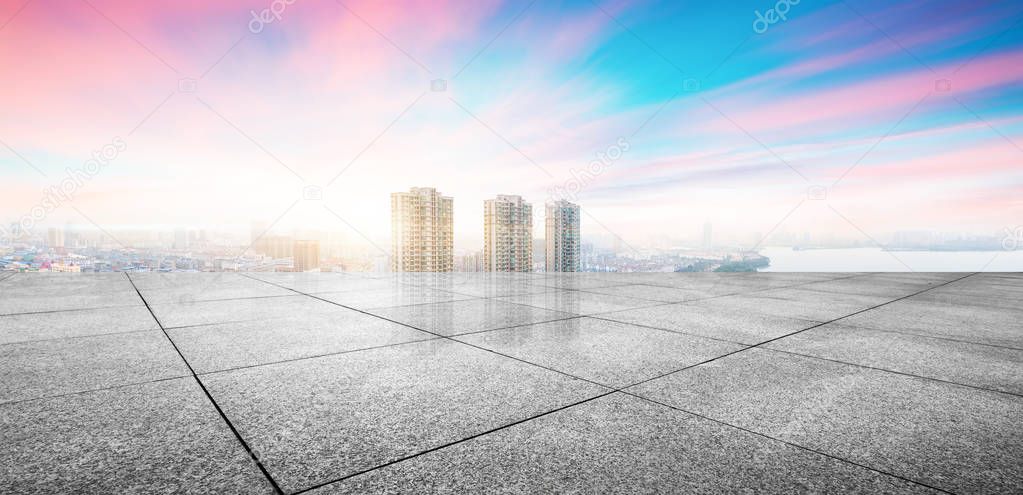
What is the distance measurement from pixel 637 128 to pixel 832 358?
36.1 feet

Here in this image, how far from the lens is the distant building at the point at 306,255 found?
14.1 meters

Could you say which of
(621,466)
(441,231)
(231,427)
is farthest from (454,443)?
(441,231)

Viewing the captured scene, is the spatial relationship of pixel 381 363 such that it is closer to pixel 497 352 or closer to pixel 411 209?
pixel 497 352

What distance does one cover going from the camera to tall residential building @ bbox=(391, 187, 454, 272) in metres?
25.3

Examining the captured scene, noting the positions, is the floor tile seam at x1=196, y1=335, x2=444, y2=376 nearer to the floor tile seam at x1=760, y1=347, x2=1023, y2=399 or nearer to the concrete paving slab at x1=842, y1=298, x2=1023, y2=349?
the floor tile seam at x1=760, y1=347, x2=1023, y2=399

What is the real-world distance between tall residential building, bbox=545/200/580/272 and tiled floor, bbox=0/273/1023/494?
14481 millimetres

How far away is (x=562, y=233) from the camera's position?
20859 mm

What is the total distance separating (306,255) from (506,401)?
13.8m

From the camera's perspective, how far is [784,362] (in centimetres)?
400

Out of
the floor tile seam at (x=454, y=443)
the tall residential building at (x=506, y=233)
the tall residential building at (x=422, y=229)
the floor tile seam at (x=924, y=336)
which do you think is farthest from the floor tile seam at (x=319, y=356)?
the tall residential building at (x=422, y=229)

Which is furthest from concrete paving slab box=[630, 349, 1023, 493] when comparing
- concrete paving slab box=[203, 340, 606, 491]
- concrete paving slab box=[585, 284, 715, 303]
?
concrete paving slab box=[585, 284, 715, 303]

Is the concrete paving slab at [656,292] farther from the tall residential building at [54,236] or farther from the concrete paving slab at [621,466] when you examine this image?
the tall residential building at [54,236]

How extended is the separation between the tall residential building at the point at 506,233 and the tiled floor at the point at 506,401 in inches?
746

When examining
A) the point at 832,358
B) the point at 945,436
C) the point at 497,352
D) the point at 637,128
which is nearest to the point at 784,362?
the point at 832,358
